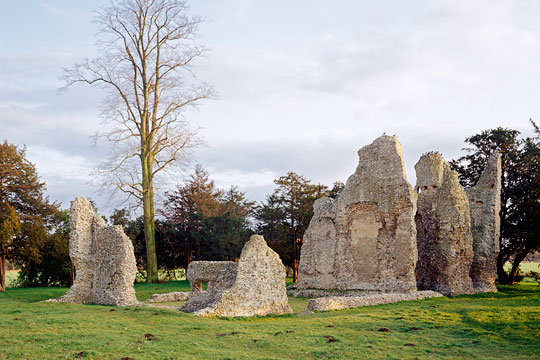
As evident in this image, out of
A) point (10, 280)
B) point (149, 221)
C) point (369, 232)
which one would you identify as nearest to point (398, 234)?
point (369, 232)

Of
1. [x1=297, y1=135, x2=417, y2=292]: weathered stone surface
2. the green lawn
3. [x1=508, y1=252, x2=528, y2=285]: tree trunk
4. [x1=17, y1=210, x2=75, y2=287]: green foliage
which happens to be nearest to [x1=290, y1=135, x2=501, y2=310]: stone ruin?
[x1=297, y1=135, x2=417, y2=292]: weathered stone surface

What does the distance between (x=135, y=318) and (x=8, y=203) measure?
17.3 m

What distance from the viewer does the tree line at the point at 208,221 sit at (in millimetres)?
28719

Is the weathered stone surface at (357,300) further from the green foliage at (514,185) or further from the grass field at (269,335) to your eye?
the green foliage at (514,185)

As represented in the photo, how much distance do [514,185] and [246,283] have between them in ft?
78.6

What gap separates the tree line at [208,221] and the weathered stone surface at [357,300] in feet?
29.6

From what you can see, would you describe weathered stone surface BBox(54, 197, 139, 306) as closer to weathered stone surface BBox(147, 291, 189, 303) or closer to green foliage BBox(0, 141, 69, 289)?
weathered stone surface BBox(147, 291, 189, 303)

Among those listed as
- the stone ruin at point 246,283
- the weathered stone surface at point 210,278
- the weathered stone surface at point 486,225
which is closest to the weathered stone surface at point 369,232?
the weathered stone surface at point 486,225

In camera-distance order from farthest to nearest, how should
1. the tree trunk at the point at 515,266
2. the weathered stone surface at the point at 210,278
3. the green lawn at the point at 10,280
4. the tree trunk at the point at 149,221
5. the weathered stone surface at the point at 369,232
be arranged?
1. the green lawn at the point at 10,280
2. the tree trunk at the point at 515,266
3. the tree trunk at the point at 149,221
4. the weathered stone surface at the point at 369,232
5. the weathered stone surface at the point at 210,278

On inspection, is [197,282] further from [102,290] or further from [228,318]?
[102,290]

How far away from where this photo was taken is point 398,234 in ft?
82.3

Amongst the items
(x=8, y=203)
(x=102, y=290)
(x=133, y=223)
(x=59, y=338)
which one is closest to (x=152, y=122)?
(x=133, y=223)

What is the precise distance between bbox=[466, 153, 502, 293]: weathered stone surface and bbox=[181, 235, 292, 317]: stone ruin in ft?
49.1

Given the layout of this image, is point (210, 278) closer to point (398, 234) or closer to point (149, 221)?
point (398, 234)
